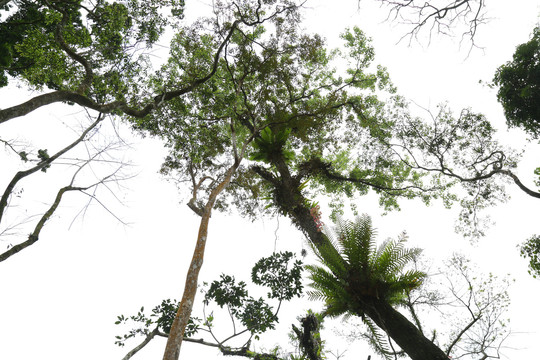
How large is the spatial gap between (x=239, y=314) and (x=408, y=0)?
5.76 metres

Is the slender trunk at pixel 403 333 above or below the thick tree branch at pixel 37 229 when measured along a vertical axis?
below

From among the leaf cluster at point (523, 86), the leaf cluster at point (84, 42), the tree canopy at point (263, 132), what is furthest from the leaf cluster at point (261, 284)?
the leaf cluster at point (523, 86)

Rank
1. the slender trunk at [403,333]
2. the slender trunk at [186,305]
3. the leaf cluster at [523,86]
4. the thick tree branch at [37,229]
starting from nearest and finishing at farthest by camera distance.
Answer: the slender trunk at [186,305] < the slender trunk at [403,333] < the thick tree branch at [37,229] < the leaf cluster at [523,86]

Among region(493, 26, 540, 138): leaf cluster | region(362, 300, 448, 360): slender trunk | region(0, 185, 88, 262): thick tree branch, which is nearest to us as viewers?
region(362, 300, 448, 360): slender trunk

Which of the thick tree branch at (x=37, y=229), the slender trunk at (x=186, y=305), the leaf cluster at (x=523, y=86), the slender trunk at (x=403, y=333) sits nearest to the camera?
the slender trunk at (x=186, y=305)

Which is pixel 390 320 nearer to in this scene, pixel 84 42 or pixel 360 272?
pixel 360 272

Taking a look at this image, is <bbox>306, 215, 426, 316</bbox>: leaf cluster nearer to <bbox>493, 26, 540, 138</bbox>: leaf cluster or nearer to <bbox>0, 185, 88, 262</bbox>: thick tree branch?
<bbox>0, 185, 88, 262</bbox>: thick tree branch

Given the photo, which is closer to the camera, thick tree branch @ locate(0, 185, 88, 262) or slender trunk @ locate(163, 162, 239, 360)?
slender trunk @ locate(163, 162, 239, 360)

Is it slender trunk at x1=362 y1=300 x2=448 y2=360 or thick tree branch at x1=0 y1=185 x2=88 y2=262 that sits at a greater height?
thick tree branch at x1=0 y1=185 x2=88 y2=262

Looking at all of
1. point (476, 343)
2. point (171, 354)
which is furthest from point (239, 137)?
point (476, 343)

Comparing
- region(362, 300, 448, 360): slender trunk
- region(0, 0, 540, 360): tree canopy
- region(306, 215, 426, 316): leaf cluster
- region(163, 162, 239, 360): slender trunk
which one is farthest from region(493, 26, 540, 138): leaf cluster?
region(163, 162, 239, 360): slender trunk

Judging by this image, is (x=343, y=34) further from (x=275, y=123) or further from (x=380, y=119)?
(x=275, y=123)

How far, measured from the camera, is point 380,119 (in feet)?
31.7

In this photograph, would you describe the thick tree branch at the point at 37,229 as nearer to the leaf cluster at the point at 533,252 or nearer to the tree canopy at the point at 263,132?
the tree canopy at the point at 263,132
